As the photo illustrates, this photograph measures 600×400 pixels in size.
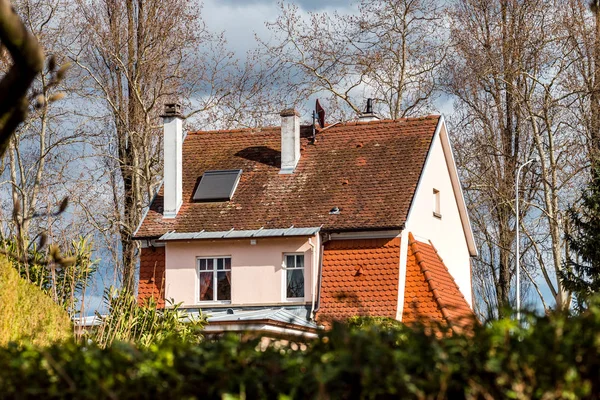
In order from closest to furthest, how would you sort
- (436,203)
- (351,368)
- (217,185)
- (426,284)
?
(351,368) < (426,284) < (217,185) < (436,203)

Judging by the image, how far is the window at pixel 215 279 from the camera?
108 ft

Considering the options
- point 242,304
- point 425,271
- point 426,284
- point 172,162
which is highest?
point 172,162

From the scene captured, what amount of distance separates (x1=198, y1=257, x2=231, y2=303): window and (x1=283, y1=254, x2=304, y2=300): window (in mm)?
1855

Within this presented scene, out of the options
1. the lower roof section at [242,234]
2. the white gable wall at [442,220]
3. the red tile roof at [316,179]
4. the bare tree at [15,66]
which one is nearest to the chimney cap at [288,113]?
the red tile roof at [316,179]

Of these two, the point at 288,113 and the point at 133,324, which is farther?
the point at 288,113

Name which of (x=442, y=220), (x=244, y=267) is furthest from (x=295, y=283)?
(x=442, y=220)

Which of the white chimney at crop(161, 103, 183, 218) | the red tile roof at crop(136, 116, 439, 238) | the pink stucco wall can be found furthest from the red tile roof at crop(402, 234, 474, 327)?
the white chimney at crop(161, 103, 183, 218)

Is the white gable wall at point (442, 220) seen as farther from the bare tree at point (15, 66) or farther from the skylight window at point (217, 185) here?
the bare tree at point (15, 66)

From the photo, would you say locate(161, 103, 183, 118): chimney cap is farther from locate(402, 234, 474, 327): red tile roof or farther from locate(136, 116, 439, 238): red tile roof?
locate(402, 234, 474, 327): red tile roof

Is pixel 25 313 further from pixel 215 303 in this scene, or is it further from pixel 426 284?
pixel 215 303

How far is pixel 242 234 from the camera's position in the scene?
32250 mm

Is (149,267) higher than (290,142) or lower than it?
lower

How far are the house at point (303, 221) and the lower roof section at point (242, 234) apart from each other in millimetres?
41

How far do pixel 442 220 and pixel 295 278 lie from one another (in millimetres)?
6381
